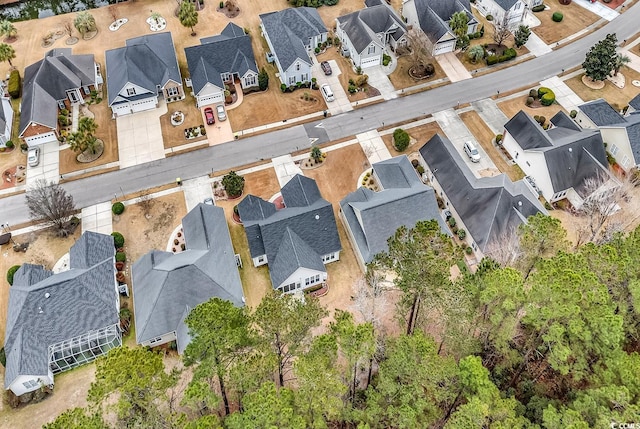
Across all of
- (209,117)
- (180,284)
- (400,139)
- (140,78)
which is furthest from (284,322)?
(140,78)

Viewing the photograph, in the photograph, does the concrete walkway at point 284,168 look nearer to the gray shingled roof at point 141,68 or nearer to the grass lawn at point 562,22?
the gray shingled roof at point 141,68

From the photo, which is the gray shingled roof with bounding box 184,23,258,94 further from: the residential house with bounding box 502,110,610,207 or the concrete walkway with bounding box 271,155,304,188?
the residential house with bounding box 502,110,610,207

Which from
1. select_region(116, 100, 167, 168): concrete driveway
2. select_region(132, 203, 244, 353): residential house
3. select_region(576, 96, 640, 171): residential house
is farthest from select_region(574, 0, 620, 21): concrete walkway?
select_region(132, 203, 244, 353): residential house

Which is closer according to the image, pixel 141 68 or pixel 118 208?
pixel 118 208

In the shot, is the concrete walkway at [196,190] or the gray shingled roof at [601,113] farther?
the gray shingled roof at [601,113]

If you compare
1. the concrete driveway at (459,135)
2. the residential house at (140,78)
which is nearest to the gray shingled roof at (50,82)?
the residential house at (140,78)

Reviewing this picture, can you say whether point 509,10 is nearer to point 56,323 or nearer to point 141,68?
point 141,68
